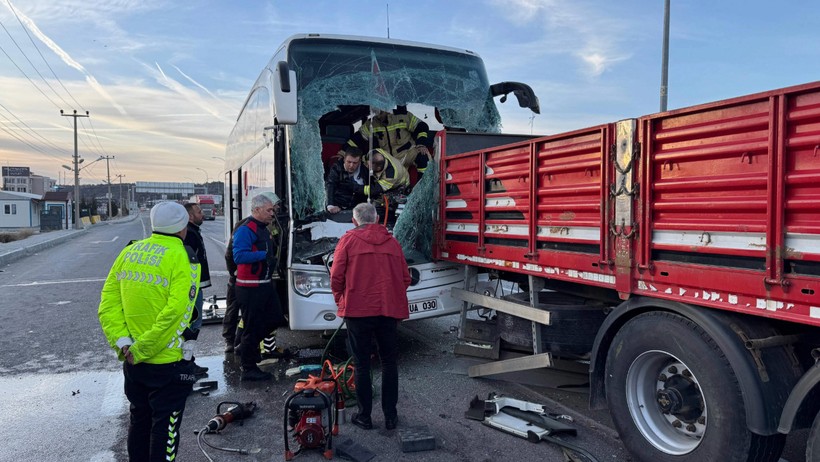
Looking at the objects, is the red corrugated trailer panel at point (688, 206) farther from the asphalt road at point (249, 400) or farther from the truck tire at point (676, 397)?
the asphalt road at point (249, 400)

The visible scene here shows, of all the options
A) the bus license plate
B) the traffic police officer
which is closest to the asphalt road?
the bus license plate

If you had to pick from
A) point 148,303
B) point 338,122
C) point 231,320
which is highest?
point 338,122

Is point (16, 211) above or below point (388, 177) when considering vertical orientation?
below

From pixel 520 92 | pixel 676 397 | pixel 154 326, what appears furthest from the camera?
pixel 520 92

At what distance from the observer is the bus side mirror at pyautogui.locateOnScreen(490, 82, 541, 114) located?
702 cm

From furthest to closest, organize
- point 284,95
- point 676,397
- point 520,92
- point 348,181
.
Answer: point 520,92 → point 348,181 → point 284,95 → point 676,397

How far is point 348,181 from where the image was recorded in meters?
6.32

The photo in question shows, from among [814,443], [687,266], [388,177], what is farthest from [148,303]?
[388,177]

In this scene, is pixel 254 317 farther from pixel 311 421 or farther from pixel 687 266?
A: pixel 687 266

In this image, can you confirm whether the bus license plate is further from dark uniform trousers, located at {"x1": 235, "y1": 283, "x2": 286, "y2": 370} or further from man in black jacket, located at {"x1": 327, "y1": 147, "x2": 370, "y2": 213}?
dark uniform trousers, located at {"x1": 235, "y1": 283, "x2": 286, "y2": 370}

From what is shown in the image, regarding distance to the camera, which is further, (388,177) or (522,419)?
(388,177)

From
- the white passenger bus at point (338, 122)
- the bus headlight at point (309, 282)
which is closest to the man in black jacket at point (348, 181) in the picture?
the white passenger bus at point (338, 122)

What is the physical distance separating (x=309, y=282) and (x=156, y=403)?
2.62m

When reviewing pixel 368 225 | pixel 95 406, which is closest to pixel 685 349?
pixel 368 225
